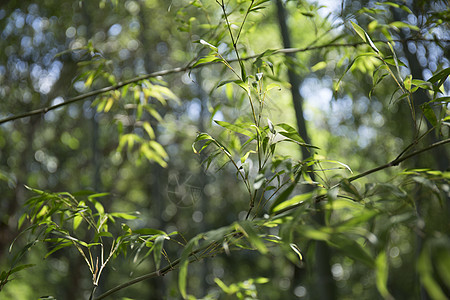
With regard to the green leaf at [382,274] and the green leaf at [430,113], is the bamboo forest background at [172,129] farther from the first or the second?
the green leaf at [382,274]

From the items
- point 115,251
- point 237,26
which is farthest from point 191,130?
point 115,251

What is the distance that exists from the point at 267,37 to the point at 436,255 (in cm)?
329

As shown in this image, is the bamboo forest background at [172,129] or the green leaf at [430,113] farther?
the bamboo forest background at [172,129]

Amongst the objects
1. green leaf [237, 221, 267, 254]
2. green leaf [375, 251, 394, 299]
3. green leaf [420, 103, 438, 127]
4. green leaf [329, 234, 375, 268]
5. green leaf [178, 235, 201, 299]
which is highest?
green leaf [420, 103, 438, 127]

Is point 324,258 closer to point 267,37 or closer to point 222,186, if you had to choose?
point 267,37

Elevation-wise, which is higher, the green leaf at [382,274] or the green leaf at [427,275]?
the green leaf at [427,275]

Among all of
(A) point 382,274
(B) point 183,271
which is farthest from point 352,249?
(B) point 183,271

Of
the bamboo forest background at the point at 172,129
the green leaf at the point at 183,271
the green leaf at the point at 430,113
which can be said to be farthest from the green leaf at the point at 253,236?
the bamboo forest background at the point at 172,129

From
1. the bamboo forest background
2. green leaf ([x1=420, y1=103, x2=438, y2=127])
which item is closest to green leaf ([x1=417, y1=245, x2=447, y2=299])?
green leaf ([x1=420, y1=103, x2=438, y2=127])

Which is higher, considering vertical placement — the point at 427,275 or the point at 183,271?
the point at 427,275

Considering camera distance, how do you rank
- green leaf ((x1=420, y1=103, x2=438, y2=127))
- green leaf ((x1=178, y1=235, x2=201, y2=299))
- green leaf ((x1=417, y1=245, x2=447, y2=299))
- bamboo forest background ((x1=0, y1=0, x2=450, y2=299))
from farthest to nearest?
1. bamboo forest background ((x1=0, y1=0, x2=450, y2=299))
2. green leaf ((x1=420, y1=103, x2=438, y2=127))
3. green leaf ((x1=178, y1=235, x2=201, y2=299))
4. green leaf ((x1=417, y1=245, x2=447, y2=299))

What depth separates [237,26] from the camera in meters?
0.82

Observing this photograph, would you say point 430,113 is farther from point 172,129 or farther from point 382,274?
point 172,129

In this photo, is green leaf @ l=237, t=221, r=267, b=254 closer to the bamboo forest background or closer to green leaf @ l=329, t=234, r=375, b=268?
green leaf @ l=329, t=234, r=375, b=268
